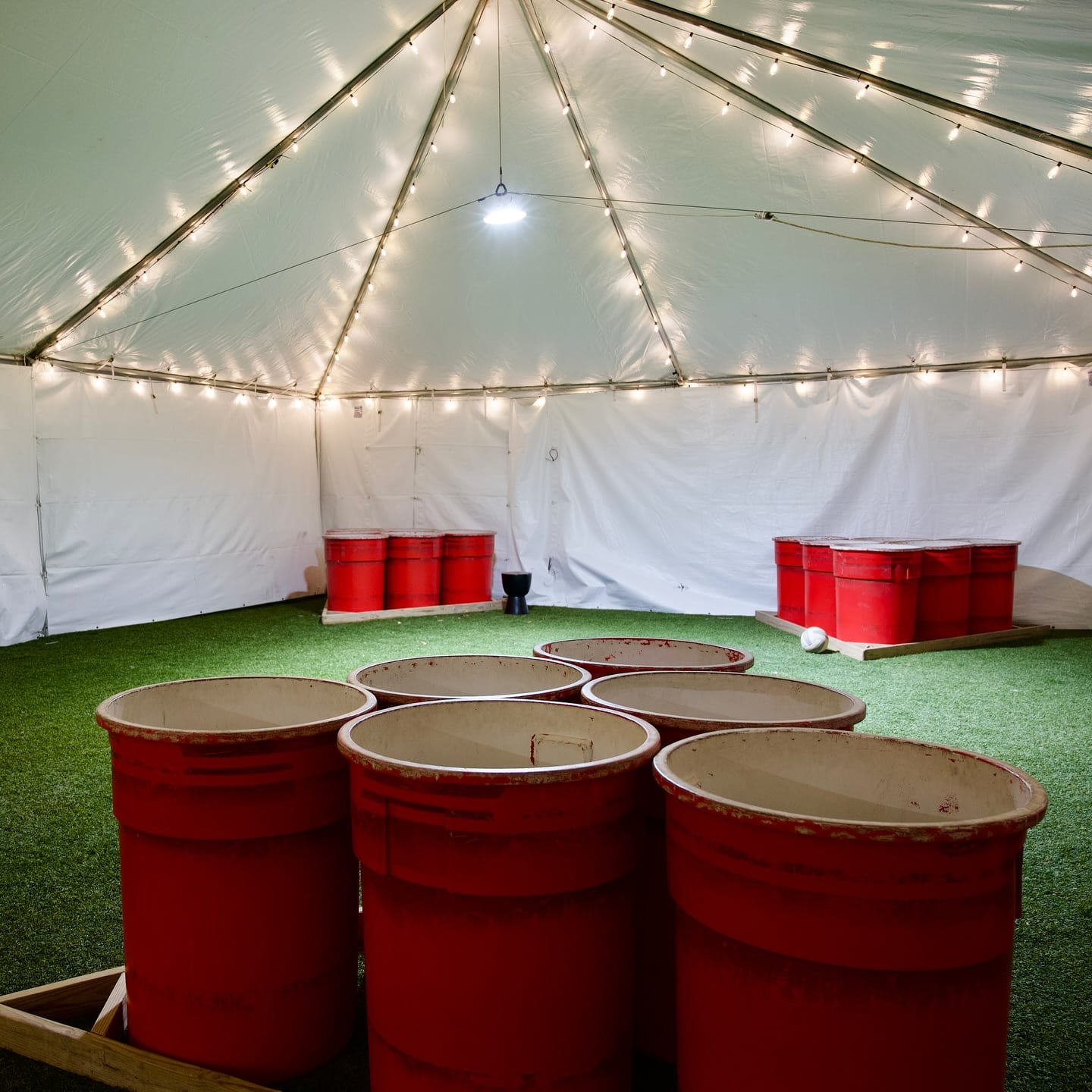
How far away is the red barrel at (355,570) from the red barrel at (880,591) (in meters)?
4.67

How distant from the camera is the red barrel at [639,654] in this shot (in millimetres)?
2617

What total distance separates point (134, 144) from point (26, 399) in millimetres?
3307

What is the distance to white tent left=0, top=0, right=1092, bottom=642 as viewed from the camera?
4.95m

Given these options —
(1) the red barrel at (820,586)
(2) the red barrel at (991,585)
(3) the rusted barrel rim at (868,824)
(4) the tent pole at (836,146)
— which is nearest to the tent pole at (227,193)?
(4) the tent pole at (836,146)

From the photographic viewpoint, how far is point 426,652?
680 centimetres

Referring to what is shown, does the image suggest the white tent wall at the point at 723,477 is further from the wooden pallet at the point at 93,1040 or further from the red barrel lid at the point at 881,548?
the wooden pallet at the point at 93,1040

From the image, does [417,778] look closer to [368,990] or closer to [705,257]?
[368,990]

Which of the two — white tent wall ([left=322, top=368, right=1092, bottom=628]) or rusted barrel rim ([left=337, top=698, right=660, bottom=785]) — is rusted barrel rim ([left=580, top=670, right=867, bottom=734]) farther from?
white tent wall ([left=322, top=368, right=1092, bottom=628])

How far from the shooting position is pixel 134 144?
5.36 m

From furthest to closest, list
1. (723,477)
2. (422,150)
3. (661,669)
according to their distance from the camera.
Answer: (723,477), (422,150), (661,669)

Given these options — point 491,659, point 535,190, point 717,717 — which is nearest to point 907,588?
point 535,190

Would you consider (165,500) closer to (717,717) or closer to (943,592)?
(943,592)

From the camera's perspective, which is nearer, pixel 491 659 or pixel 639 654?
pixel 491 659

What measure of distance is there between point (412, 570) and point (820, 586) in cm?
428
